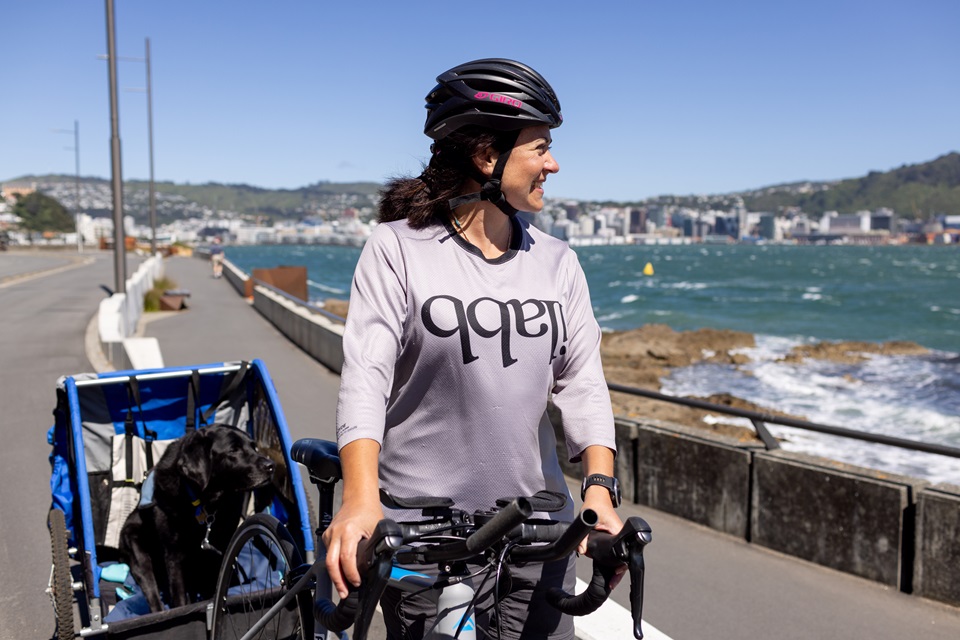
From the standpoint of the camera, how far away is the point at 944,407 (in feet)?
79.2

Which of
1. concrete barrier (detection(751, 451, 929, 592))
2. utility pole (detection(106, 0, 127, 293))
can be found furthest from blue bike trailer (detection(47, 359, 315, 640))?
utility pole (detection(106, 0, 127, 293))

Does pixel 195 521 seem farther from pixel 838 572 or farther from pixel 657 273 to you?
pixel 657 273

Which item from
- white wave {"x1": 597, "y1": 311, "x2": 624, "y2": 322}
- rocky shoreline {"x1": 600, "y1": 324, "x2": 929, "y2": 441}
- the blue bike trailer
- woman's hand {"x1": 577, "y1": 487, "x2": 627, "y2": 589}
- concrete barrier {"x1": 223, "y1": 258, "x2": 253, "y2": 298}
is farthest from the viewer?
white wave {"x1": 597, "y1": 311, "x2": 624, "y2": 322}

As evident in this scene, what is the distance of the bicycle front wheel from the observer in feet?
9.53

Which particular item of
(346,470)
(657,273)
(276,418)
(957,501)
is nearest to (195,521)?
(276,418)

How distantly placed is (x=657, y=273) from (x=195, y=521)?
119073 mm

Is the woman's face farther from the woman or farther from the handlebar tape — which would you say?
the handlebar tape

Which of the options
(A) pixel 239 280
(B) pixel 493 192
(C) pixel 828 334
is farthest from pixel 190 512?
(C) pixel 828 334

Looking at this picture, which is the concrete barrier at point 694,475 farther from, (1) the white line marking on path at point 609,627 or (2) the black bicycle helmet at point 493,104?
(2) the black bicycle helmet at point 493,104

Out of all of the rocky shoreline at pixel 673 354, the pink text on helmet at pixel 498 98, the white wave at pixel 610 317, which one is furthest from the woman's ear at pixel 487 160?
the white wave at pixel 610 317

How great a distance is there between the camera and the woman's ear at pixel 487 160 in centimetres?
232

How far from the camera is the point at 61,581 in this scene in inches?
148

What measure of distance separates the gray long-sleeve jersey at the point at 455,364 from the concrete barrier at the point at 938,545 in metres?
4.13

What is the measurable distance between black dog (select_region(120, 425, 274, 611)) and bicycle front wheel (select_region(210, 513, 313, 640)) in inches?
23.3
